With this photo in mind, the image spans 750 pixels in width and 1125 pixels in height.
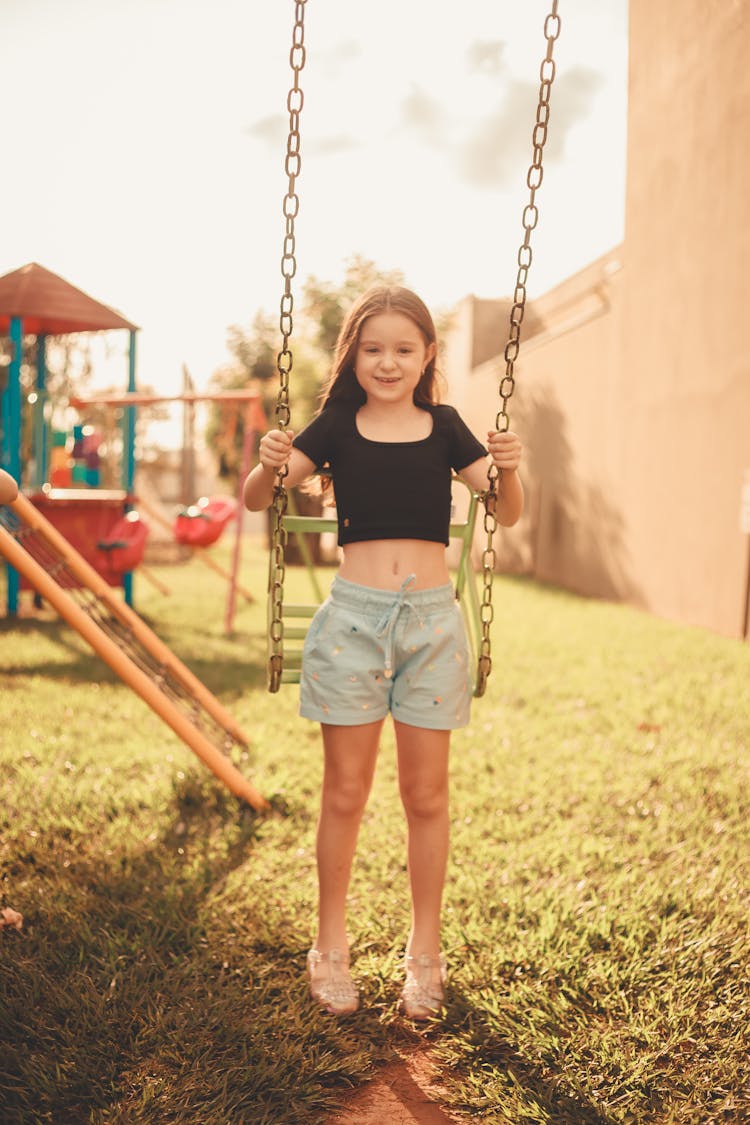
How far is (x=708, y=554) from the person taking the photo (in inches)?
320

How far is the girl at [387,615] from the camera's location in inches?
88.2

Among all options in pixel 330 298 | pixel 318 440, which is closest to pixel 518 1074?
pixel 318 440

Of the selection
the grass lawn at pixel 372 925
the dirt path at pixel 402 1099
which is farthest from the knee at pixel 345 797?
the dirt path at pixel 402 1099

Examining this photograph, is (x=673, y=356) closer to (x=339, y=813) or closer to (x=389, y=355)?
(x=389, y=355)

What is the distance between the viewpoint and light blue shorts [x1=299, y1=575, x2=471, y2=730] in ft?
7.31

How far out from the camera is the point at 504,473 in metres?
2.33

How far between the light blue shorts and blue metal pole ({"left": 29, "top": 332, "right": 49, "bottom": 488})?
7.09 meters

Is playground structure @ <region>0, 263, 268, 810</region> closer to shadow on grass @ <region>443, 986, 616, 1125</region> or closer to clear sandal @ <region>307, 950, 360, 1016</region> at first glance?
clear sandal @ <region>307, 950, 360, 1016</region>

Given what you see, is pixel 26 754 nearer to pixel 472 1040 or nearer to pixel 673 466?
pixel 472 1040

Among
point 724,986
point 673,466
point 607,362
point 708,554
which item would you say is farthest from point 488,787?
point 607,362

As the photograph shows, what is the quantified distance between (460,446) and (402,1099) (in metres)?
1.41

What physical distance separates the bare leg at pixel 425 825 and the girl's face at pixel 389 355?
→ 78 cm

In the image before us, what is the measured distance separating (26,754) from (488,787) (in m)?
1.85

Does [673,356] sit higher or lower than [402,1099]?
higher
